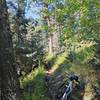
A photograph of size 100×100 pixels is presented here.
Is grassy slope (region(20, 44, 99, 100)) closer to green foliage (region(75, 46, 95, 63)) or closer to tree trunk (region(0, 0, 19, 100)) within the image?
green foliage (region(75, 46, 95, 63))

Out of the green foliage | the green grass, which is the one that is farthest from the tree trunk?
the green foliage

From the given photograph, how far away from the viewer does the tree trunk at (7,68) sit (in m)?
5.16

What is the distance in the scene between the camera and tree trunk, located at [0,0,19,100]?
16.9 feet

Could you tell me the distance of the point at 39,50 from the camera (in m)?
16.4

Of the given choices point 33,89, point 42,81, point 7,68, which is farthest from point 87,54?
point 7,68

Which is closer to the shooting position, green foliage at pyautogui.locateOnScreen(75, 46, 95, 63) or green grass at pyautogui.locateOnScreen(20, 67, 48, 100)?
green grass at pyautogui.locateOnScreen(20, 67, 48, 100)

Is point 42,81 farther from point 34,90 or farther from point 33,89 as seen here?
point 34,90

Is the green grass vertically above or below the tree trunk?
below

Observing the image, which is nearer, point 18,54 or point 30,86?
point 30,86

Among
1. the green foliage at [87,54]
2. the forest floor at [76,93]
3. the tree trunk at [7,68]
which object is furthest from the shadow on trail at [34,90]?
the tree trunk at [7,68]

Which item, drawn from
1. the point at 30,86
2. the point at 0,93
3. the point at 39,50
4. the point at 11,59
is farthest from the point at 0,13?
the point at 39,50

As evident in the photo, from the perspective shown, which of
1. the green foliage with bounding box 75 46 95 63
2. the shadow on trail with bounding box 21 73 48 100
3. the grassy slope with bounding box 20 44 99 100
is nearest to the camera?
the shadow on trail with bounding box 21 73 48 100

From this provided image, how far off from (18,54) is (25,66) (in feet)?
2.46

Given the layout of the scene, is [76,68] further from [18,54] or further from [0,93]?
[0,93]
